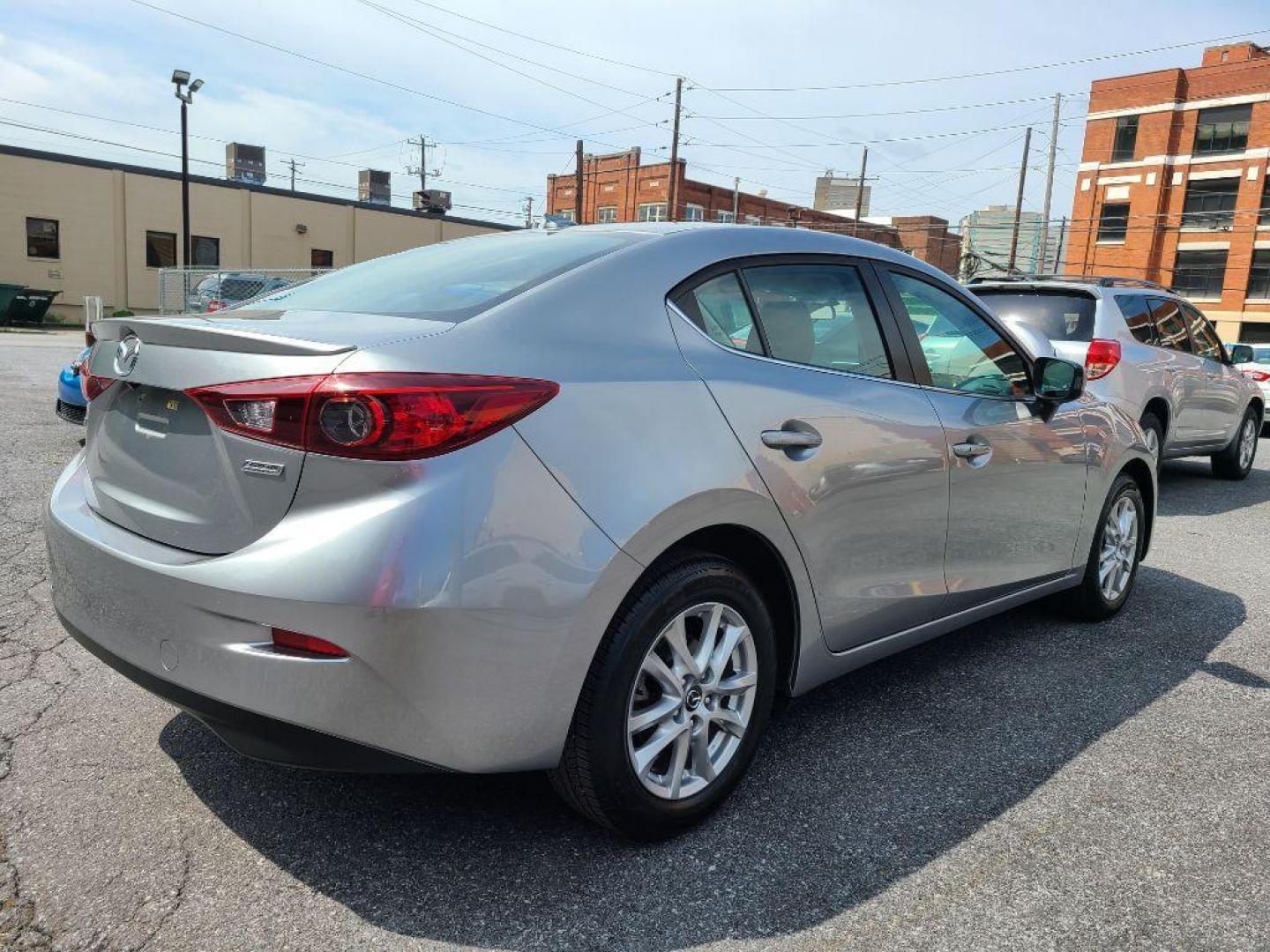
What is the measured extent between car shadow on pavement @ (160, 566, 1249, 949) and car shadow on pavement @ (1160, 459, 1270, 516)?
517 cm

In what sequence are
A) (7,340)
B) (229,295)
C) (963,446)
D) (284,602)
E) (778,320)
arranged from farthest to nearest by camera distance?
(7,340) < (229,295) < (963,446) < (778,320) < (284,602)

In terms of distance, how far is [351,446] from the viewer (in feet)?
6.65

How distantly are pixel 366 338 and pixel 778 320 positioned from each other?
127 centimetres

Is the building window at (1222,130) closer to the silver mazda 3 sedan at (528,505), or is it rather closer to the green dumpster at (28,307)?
the green dumpster at (28,307)

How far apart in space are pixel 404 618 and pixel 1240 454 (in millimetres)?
10308

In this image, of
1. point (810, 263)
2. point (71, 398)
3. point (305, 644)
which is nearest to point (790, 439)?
point (810, 263)

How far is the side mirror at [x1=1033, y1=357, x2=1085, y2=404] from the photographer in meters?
3.78

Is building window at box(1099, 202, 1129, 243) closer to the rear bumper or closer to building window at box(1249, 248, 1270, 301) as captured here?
building window at box(1249, 248, 1270, 301)

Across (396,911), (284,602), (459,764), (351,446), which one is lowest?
(396,911)

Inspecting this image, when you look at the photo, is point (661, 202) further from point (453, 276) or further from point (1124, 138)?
point (453, 276)

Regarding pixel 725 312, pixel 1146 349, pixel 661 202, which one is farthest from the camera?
pixel 661 202

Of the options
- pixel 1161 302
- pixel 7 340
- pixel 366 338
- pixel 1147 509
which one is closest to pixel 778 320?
pixel 366 338

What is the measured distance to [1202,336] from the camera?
29.4 feet

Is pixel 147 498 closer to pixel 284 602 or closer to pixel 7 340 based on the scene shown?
pixel 284 602
